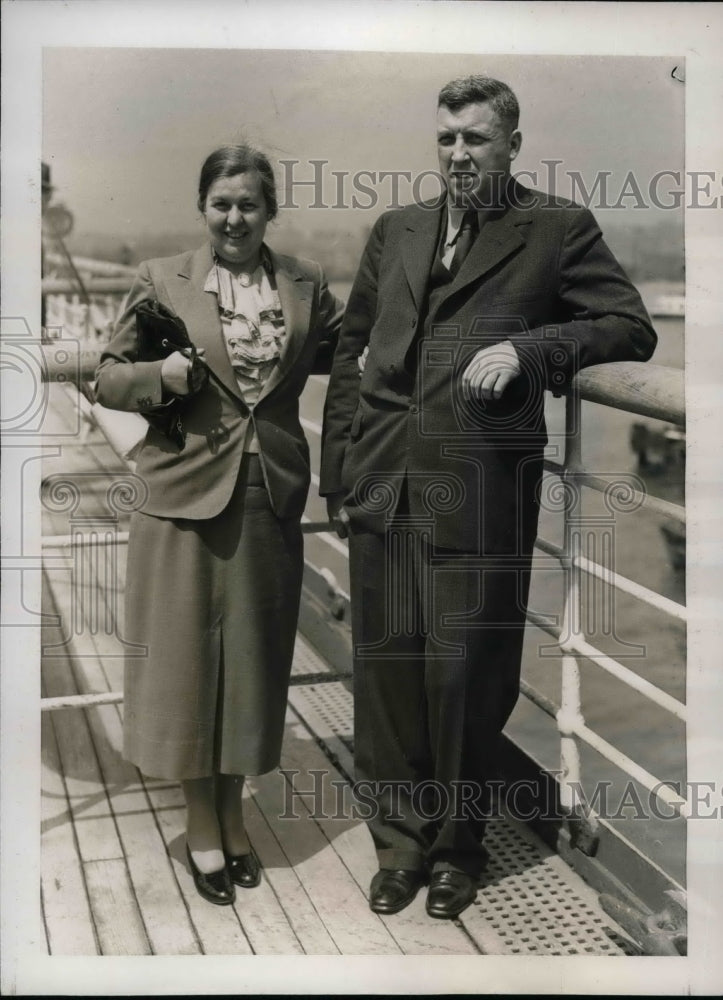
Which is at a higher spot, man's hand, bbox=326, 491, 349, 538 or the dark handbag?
the dark handbag

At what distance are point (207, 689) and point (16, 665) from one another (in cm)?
55

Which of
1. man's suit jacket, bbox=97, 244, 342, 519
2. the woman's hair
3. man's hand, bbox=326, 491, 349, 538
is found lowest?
man's hand, bbox=326, 491, 349, 538

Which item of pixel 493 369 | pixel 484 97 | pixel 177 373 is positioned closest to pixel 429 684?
pixel 493 369

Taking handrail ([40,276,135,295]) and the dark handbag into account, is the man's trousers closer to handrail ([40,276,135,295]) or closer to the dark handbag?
the dark handbag

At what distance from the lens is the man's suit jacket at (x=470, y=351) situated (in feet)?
7.66

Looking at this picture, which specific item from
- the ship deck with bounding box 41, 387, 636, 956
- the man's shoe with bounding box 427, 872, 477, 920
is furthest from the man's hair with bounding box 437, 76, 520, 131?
the man's shoe with bounding box 427, 872, 477, 920

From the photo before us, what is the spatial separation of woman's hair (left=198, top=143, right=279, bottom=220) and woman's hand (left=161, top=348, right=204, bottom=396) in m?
0.36

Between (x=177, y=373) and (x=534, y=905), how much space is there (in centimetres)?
155

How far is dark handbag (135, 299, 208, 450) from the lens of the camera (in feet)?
7.97

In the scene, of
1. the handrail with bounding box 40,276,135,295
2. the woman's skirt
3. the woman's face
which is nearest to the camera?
the woman's face

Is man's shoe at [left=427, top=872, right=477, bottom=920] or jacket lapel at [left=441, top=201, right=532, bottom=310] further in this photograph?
man's shoe at [left=427, top=872, right=477, bottom=920]

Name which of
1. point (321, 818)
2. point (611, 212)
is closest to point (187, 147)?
point (611, 212)

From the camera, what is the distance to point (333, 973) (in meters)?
2.62

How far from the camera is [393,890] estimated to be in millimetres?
2584
